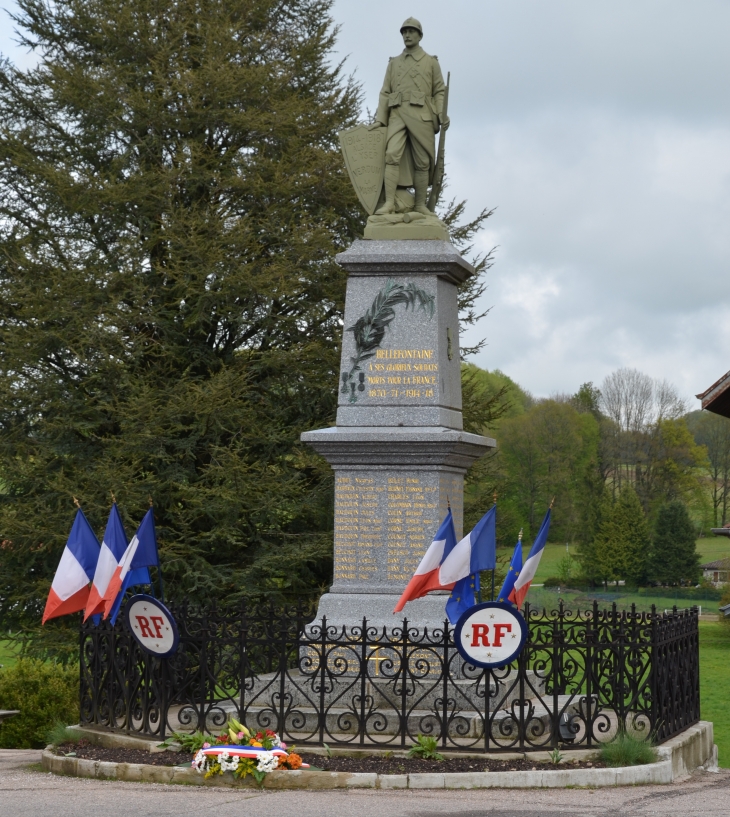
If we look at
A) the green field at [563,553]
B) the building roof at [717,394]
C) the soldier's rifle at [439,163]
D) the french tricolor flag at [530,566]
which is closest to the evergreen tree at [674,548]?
the green field at [563,553]

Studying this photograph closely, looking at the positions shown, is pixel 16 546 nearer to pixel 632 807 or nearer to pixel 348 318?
pixel 348 318

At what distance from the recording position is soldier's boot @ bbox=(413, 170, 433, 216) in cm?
1330

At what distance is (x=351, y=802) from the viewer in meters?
8.48

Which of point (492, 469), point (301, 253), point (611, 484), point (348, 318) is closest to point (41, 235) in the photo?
point (301, 253)

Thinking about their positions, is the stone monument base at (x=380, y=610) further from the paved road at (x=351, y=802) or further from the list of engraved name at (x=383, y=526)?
the paved road at (x=351, y=802)

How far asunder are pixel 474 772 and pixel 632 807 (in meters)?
1.30

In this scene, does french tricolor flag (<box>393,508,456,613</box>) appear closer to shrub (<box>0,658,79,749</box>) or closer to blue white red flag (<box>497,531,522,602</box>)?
blue white red flag (<box>497,531,522,602</box>)

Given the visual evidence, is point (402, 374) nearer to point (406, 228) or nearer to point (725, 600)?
point (406, 228)

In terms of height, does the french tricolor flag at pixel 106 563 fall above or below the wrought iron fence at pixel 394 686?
above

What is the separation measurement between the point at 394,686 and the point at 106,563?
2.94 meters

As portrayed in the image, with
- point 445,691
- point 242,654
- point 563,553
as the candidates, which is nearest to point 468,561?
point 445,691

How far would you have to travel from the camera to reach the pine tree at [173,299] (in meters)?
20.9

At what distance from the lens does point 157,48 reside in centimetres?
→ 2264

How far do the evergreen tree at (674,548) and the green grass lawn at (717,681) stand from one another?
512 centimetres
